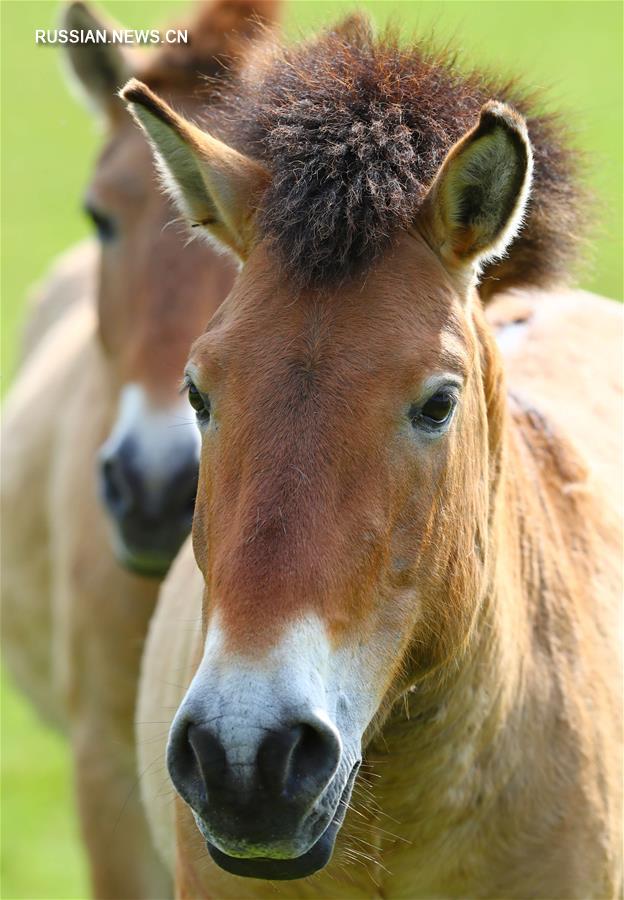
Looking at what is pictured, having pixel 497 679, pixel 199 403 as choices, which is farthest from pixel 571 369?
pixel 199 403

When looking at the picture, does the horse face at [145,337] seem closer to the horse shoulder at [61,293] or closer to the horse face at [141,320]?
the horse face at [141,320]

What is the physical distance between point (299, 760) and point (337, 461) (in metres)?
0.60

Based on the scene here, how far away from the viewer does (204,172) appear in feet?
10.0

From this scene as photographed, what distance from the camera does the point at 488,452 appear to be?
3.11 meters

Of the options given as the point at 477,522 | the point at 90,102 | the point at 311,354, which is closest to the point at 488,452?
the point at 477,522

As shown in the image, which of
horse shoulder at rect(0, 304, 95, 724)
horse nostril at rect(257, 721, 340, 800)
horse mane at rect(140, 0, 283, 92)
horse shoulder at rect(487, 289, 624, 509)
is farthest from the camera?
horse shoulder at rect(0, 304, 95, 724)

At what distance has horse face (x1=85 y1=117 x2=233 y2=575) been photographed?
488 cm

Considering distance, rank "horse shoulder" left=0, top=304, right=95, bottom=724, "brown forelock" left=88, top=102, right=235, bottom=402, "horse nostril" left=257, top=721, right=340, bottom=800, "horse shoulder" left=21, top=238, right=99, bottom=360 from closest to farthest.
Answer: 1. "horse nostril" left=257, top=721, right=340, bottom=800
2. "brown forelock" left=88, top=102, right=235, bottom=402
3. "horse shoulder" left=0, top=304, right=95, bottom=724
4. "horse shoulder" left=21, top=238, right=99, bottom=360

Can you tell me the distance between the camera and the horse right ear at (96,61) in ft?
19.6

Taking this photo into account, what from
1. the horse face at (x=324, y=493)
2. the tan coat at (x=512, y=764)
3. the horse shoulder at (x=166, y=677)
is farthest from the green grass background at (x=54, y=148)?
the horse face at (x=324, y=493)

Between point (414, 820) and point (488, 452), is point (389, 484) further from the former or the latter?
point (414, 820)

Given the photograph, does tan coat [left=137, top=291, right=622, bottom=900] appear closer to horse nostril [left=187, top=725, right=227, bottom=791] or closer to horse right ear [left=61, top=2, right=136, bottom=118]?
horse nostril [left=187, top=725, right=227, bottom=791]

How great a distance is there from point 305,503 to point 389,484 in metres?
0.22

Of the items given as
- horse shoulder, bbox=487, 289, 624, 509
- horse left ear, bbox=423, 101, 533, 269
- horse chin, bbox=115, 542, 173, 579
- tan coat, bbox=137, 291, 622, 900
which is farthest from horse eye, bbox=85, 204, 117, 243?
horse left ear, bbox=423, 101, 533, 269
